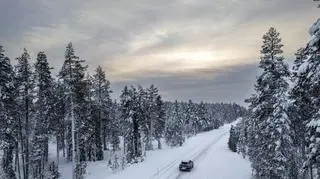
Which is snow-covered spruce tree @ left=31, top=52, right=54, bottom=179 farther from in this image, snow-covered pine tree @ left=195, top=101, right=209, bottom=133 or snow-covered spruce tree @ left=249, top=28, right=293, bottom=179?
snow-covered pine tree @ left=195, top=101, right=209, bottom=133

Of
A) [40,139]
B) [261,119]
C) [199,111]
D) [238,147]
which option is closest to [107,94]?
[40,139]

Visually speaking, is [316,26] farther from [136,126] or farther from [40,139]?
[136,126]

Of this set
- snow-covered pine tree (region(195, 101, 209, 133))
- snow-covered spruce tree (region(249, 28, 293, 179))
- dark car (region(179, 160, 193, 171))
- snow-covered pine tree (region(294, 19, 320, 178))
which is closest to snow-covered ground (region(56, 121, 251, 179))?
dark car (region(179, 160, 193, 171))

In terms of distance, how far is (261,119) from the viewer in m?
38.1

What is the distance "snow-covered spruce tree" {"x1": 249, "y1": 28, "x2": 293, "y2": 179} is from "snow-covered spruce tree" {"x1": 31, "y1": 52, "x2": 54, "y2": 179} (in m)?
24.6

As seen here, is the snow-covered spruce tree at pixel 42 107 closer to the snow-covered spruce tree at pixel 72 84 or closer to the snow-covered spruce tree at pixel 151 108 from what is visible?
the snow-covered spruce tree at pixel 72 84

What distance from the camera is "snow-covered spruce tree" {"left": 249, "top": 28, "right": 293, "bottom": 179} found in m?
34.5

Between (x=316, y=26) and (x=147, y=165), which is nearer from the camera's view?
(x=316, y=26)

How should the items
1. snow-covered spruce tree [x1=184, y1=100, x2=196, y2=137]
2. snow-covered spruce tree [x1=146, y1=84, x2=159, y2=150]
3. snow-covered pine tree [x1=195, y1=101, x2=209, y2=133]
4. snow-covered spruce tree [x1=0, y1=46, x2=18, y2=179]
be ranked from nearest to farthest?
snow-covered spruce tree [x1=0, y1=46, x2=18, y2=179] → snow-covered spruce tree [x1=146, y1=84, x2=159, y2=150] → snow-covered spruce tree [x1=184, y1=100, x2=196, y2=137] → snow-covered pine tree [x1=195, y1=101, x2=209, y2=133]

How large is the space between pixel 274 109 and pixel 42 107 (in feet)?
103

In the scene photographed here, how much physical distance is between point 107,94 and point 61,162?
13.8 metres

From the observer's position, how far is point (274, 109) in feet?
116

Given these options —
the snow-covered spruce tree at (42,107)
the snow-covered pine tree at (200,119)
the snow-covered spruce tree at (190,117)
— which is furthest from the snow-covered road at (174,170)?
the snow-covered pine tree at (200,119)

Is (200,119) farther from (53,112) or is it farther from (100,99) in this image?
(53,112)
